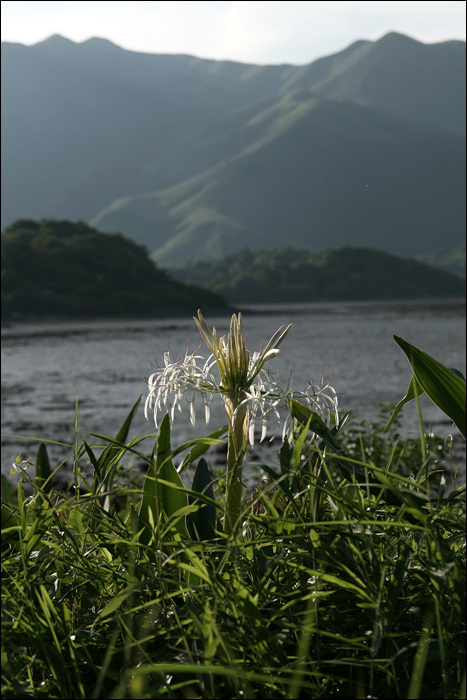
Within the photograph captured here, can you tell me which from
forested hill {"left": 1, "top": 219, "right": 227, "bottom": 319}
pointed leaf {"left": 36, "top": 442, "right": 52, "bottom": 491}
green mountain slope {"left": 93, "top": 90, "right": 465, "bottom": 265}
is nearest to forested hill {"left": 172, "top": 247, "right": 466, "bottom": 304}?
forested hill {"left": 1, "top": 219, "right": 227, "bottom": 319}

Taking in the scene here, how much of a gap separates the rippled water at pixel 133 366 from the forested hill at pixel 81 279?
4268mm

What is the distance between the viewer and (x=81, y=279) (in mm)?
57094

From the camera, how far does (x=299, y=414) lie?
123cm

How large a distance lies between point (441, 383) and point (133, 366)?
24.0 meters

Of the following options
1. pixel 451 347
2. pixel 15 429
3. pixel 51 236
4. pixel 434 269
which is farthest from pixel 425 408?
pixel 434 269

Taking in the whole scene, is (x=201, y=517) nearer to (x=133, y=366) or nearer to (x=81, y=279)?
(x=133, y=366)

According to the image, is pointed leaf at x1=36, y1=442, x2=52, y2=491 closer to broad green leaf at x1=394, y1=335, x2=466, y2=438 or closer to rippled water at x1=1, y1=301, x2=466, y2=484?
broad green leaf at x1=394, y1=335, x2=466, y2=438

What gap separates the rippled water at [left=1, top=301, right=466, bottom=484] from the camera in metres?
14.6

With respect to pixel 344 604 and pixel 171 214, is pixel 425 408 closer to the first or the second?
pixel 344 604

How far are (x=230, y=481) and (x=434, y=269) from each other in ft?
319

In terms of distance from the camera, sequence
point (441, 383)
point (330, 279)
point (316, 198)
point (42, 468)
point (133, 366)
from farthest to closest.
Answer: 1. point (316, 198)
2. point (330, 279)
3. point (133, 366)
4. point (42, 468)
5. point (441, 383)

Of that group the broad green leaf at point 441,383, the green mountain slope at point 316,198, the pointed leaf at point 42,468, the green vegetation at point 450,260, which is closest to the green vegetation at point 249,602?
the broad green leaf at point 441,383

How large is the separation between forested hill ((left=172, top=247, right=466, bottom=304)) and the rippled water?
3430 centimetres

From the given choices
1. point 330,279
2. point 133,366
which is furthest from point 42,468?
point 330,279
